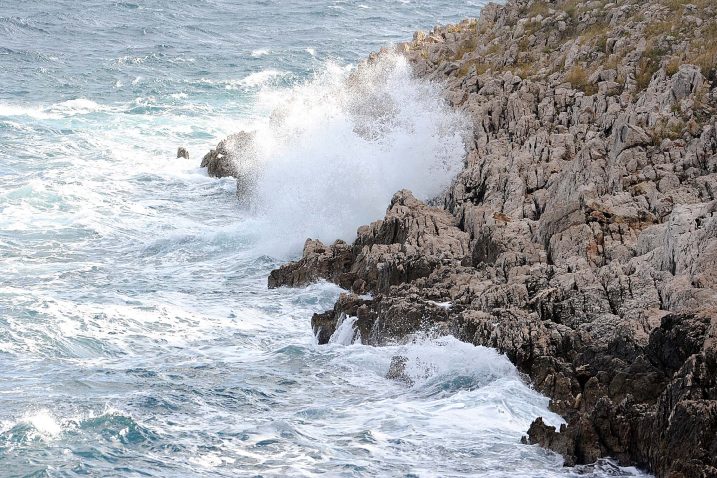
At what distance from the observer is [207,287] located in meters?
29.8

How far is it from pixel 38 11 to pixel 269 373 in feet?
176

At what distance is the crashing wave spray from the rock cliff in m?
1.19

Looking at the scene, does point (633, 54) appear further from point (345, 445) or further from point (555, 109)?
point (345, 445)

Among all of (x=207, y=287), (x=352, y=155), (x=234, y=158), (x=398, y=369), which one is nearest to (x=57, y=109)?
(x=234, y=158)

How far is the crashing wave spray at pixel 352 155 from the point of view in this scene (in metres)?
32.4

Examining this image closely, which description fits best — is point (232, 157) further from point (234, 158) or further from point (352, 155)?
point (352, 155)

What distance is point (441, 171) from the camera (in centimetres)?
3175

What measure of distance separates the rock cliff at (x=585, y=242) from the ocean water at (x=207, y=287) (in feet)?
2.57

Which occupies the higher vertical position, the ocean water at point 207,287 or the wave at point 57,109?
the wave at point 57,109

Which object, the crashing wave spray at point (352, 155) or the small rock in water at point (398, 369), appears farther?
the crashing wave spray at point (352, 155)

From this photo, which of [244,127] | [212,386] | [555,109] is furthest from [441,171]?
[244,127]

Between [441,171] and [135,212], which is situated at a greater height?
[441,171]

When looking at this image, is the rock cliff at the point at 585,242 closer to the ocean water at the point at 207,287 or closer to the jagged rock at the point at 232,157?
the ocean water at the point at 207,287

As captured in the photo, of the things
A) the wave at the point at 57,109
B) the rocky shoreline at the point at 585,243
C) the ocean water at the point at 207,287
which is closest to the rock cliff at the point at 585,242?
the rocky shoreline at the point at 585,243
